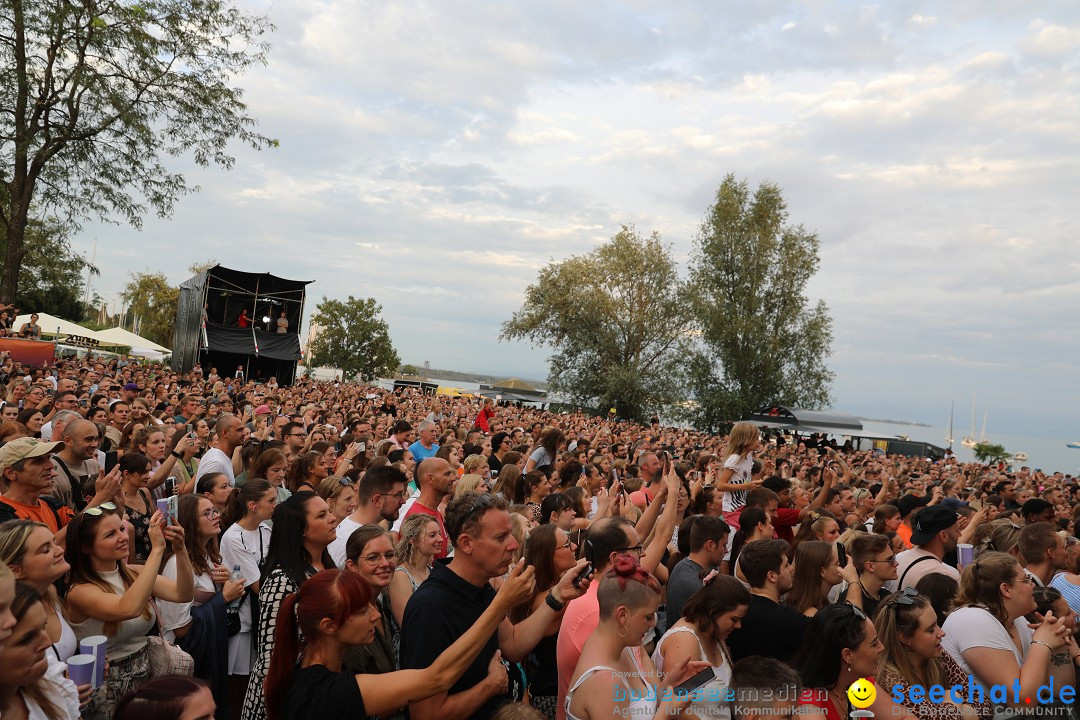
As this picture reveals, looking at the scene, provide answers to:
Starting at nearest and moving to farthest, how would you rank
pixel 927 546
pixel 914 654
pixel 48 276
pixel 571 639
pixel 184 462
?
pixel 571 639 → pixel 914 654 → pixel 927 546 → pixel 184 462 → pixel 48 276

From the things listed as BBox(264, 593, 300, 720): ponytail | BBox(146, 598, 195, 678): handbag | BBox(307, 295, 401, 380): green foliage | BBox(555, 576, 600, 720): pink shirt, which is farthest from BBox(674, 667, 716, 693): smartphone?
BBox(307, 295, 401, 380): green foliage

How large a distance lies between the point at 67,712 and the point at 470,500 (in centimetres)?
158

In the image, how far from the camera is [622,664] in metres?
2.71

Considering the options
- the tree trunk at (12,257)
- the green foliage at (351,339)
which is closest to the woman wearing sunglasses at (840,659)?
the tree trunk at (12,257)

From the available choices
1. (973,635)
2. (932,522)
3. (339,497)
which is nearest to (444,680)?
(339,497)

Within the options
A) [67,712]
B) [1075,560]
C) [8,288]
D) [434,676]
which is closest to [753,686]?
Answer: [434,676]

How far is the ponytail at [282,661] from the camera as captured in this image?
2.47m

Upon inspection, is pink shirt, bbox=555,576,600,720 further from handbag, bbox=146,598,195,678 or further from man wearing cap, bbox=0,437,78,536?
man wearing cap, bbox=0,437,78,536

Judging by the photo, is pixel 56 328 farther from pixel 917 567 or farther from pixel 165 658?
pixel 917 567

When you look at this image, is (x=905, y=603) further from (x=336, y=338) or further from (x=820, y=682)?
(x=336, y=338)

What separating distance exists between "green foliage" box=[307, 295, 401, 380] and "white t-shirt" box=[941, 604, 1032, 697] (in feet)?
189

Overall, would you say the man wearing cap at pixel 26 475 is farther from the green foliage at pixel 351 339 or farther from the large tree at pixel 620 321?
the green foliage at pixel 351 339

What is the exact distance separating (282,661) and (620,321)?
3599cm

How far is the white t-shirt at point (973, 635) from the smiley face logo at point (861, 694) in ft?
3.18
